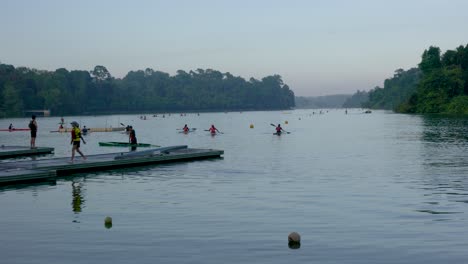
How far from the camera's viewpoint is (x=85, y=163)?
108 ft

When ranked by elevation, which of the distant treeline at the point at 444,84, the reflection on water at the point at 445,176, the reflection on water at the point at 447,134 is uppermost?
the distant treeline at the point at 444,84

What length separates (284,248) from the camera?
595 inches

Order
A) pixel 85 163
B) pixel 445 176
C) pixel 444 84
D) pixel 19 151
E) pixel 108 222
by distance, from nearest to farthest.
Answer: pixel 108 222, pixel 445 176, pixel 85 163, pixel 19 151, pixel 444 84

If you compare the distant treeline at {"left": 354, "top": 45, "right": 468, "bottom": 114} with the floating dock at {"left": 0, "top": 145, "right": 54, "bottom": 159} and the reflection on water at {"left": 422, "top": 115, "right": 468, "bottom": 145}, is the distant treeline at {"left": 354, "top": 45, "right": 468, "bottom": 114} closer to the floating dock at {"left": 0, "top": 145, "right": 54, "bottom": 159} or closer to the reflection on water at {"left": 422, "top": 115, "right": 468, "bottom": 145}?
the reflection on water at {"left": 422, "top": 115, "right": 468, "bottom": 145}

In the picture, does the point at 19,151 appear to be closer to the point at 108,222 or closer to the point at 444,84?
the point at 108,222

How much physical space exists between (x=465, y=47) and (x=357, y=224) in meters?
168

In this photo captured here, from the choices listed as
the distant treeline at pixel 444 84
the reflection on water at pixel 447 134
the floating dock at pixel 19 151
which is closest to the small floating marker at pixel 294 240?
the floating dock at pixel 19 151

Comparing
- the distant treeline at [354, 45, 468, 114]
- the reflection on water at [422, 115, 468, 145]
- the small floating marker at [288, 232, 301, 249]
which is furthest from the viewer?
the distant treeline at [354, 45, 468, 114]

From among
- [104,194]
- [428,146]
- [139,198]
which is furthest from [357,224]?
[428,146]

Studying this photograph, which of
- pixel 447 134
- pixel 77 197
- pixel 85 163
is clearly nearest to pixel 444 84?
pixel 447 134

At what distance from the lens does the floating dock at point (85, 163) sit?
92.3ft

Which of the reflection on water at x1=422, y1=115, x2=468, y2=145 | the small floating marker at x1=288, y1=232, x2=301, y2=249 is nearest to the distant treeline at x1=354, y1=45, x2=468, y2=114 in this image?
the reflection on water at x1=422, y1=115, x2=468, y2=145

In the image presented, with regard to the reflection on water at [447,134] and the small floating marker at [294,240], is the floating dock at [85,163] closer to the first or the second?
the small floating marker at [294,240]

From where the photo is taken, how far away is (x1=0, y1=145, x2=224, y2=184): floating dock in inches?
1108
